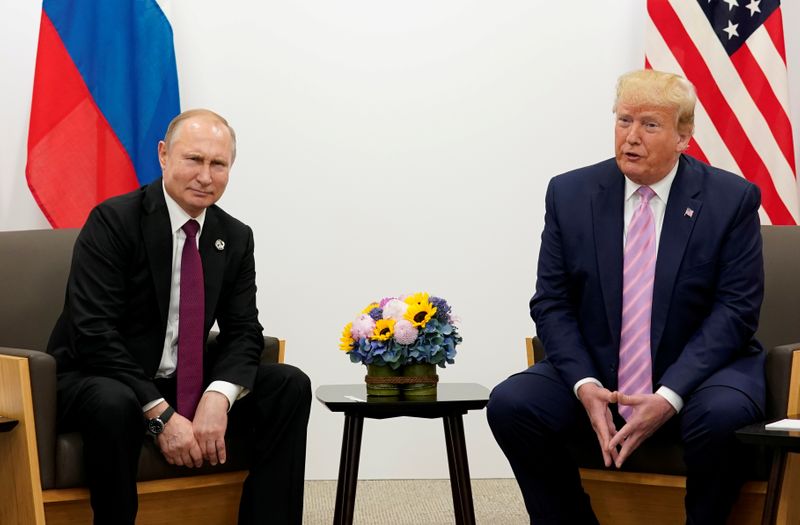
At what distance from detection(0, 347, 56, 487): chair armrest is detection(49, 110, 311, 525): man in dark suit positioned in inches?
4.4

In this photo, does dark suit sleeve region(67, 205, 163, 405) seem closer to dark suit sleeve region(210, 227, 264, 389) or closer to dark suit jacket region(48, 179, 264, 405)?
dark suit jacket region(48, 179, 264, 405)

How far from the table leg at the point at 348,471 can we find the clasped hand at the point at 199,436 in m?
0.41

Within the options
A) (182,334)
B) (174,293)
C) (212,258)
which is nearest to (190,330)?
(182,334)

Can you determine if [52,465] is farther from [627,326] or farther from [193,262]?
[627,326]

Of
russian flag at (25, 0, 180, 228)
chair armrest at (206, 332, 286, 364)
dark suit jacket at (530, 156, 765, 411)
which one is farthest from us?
russian flag at (25, 0, 180, 228)

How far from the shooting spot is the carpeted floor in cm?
402

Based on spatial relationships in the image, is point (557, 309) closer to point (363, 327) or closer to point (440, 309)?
point (440, 309)

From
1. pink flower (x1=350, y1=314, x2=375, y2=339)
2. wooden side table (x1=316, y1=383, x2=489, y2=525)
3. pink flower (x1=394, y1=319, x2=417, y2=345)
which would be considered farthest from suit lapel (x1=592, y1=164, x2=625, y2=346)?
pink flower (x1=350, y1=314, x2=375, y2=339)

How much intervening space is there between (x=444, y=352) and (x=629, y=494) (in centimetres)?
67

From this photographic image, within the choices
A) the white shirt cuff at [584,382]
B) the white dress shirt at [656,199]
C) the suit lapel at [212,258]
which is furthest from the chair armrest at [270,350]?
the white dress shirt at [656,199]

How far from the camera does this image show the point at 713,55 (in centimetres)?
434

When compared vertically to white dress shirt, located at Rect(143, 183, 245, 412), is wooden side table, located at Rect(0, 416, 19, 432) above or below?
below

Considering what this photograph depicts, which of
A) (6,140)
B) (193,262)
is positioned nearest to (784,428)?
(193,262)

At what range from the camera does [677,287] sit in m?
3.05
